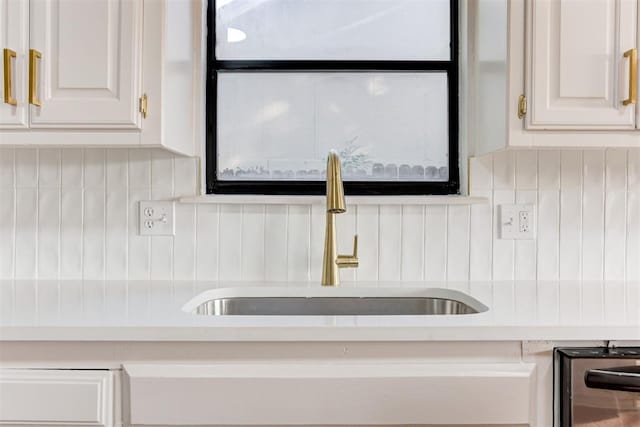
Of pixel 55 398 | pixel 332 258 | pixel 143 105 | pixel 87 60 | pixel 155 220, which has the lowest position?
pixel 55 398

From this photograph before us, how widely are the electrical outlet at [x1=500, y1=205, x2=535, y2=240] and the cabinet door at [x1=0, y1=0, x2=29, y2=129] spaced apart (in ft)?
4.37

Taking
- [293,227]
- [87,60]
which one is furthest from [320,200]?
[87,60]

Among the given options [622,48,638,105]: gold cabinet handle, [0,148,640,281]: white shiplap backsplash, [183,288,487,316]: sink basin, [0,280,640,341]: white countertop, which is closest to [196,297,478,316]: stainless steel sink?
[183,288,487,316]: sink basin

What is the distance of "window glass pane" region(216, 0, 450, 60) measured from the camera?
1722 mm

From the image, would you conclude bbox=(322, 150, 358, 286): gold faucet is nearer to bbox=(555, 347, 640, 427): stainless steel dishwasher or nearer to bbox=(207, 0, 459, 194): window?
bbox=(207, 0, 459, 194): window

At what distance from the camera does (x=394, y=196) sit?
1657mm

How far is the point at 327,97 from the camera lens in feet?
5.63

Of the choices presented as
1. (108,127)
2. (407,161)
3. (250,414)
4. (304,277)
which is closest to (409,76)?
(407,161)

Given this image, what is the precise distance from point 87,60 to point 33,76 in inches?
5.1

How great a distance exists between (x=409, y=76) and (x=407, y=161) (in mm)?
270

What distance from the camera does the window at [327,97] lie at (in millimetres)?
1711

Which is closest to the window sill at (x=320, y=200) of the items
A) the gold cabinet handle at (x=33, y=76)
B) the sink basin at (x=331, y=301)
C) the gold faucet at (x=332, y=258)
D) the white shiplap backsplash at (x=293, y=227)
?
the white shiplap backsplash at (x=293, y=227)

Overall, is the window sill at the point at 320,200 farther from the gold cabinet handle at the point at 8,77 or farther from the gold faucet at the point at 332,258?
the gold cabinet handle at the point at 8,77

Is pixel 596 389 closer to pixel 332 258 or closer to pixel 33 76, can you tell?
pixel 332 258
